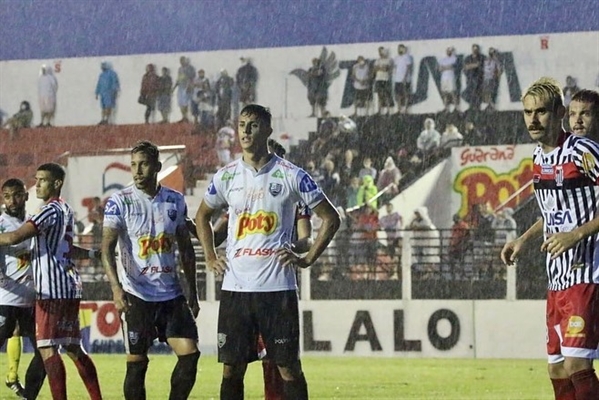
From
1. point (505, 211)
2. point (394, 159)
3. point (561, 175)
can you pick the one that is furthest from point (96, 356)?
point (561, 175)

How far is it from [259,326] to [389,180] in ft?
61.8

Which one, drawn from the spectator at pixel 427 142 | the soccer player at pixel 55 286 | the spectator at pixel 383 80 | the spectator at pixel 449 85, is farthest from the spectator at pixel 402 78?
the soccer player at pixel 55 286

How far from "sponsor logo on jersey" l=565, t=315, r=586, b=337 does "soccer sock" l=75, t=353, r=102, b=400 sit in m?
4.13

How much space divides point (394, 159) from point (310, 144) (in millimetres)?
2164

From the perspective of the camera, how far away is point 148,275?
939 centimetres

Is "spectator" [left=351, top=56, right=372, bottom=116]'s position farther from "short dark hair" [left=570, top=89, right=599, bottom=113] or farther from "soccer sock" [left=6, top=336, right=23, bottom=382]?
"short dark hair" [left=570, top=89, right=599, bottom=113]

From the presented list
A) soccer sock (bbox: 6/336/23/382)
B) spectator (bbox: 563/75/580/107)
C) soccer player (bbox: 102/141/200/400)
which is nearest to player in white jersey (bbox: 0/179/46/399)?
soccer sock (bbox: 6/336/23/382)

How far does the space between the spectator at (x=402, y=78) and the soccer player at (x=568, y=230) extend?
70.8 feet

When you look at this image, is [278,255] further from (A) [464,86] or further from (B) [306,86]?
(B) [306,86]

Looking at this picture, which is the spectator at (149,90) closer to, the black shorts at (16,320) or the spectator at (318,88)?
the spectator at (318,88)

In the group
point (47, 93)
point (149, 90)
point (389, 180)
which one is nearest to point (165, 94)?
point (149, 90)

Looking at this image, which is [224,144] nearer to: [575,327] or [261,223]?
[261,223]

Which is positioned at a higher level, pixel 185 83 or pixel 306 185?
pixel 185 83

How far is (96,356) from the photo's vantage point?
21.2 metres
